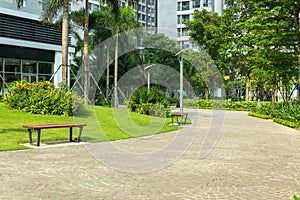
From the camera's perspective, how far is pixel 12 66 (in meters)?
34.2

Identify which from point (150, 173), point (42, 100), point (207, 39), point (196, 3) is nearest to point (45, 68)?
point (42, 100)

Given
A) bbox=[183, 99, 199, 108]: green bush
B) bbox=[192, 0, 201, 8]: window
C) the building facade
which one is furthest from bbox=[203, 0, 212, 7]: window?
the building facade

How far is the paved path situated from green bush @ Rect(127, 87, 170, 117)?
12.7 m

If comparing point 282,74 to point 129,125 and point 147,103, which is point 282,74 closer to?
point 147,103

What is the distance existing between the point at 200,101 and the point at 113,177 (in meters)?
42.0

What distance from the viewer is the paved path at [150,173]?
21.4 ft

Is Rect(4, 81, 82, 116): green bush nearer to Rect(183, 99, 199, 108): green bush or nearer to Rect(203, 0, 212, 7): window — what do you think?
Rect(183, 99, 199, 108): green bush

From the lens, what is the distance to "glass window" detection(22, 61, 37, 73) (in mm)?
35344

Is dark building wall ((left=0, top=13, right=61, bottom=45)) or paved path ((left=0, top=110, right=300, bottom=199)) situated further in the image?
dark building wall ((left=0, top=13, right=61, bottom=45))

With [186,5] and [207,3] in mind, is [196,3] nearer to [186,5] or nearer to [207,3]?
[186,5]

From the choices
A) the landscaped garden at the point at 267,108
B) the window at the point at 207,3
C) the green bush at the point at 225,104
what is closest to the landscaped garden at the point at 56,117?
the landscaped garden at the point at 267,108

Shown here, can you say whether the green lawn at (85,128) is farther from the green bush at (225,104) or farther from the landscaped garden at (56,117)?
the green bush at (225,104)

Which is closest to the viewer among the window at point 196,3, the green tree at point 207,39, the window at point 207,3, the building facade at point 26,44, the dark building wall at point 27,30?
the dark building wall at point 27,30

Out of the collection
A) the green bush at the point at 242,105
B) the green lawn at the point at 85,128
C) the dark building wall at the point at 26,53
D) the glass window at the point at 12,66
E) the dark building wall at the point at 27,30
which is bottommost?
the green lawn at the point at 85,128
